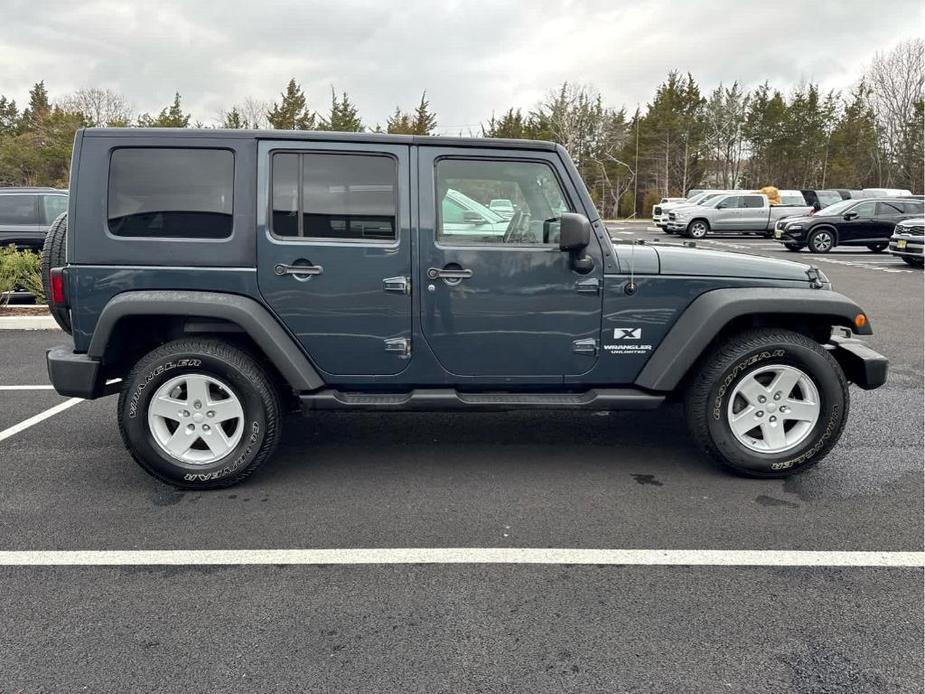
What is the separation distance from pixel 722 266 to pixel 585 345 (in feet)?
3.02

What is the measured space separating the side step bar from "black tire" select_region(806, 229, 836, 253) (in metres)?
20.1

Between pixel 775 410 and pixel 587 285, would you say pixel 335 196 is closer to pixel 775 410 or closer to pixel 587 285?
pixel 587 285

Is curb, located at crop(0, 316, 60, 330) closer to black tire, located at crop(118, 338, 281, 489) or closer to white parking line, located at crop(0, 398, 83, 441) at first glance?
white parking line, located at crop(0, 398, 83, 441)

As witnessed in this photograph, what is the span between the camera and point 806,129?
176ft

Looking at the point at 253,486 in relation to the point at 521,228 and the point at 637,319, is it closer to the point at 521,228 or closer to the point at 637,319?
the point at 521,228

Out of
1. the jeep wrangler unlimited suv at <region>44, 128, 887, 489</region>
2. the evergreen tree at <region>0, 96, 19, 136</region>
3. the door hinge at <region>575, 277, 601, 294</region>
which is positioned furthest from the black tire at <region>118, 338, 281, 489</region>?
the evergreen tree at <region>0, 96, 19, 136</region>

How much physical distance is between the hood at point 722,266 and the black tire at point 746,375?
35 cm

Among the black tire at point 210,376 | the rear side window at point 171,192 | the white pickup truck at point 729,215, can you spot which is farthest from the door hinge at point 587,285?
the white pickup truck at point 729,215

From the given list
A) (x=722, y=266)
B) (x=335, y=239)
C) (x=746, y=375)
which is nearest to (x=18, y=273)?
(x=335, y=239)

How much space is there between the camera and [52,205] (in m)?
11.1

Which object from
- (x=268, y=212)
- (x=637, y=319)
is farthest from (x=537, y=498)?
(x=268, y=212)

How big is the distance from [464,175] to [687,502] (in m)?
2.13

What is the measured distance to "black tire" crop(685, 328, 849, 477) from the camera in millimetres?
3926

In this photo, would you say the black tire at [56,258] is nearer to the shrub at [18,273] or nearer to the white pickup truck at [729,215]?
the shrub at [18,273]
